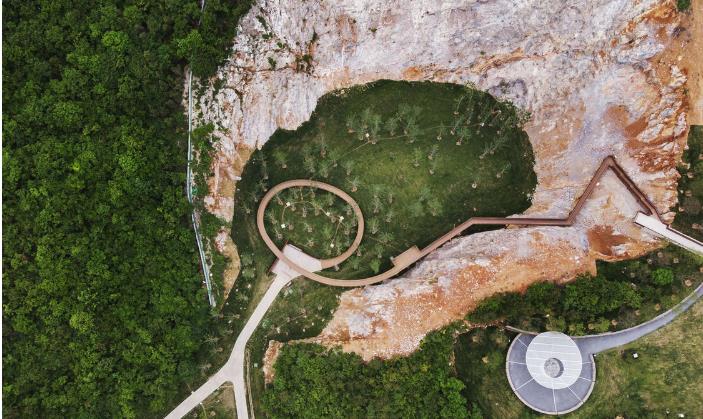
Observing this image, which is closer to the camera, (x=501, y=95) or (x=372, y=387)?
(x=372, y=387)

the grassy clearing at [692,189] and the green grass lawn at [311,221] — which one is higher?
the grassy clearing at [692,189]

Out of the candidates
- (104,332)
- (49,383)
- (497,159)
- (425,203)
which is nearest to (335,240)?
(425,203)

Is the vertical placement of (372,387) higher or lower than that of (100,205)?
lower

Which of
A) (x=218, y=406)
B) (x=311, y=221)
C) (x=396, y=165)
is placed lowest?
(x=218, y=406)

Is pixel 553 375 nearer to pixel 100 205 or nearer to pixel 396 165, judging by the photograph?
pixel 396 165

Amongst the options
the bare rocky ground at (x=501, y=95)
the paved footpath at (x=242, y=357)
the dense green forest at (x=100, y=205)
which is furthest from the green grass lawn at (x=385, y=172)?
the dense green forest at (x=100, y=205)

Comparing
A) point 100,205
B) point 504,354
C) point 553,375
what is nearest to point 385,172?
point 504,354

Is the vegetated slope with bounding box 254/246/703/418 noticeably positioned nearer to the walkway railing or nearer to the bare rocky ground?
the bare rocky ground

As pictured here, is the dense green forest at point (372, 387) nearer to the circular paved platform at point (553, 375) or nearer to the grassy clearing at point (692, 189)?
the circular paved platform at point (553, 375)
